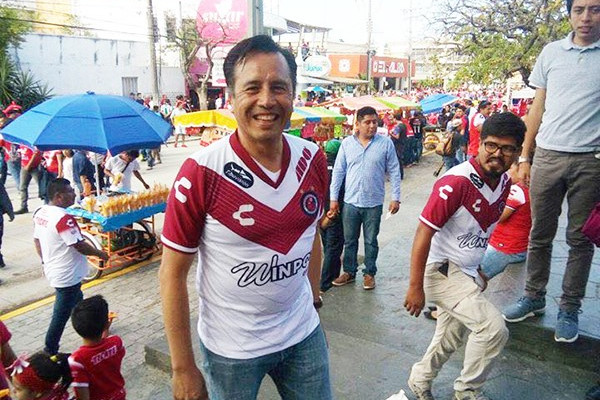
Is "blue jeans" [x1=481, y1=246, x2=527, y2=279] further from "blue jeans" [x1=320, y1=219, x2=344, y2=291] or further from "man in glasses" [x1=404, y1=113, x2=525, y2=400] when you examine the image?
"blue jeans" [x1=320, y1=219, x2=344, y2=291]

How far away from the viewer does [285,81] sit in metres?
1.80

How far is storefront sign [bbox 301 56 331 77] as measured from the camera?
25609 mm

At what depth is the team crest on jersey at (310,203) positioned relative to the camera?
1.85 m

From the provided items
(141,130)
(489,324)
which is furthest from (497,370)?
(141,130)

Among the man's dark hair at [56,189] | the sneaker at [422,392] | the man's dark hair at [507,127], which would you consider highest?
the man's dark hair at [507,127]

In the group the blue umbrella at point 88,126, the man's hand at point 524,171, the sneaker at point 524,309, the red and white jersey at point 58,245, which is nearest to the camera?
the man's hand at point 524,171

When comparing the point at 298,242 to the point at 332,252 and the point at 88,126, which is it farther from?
the point at 88,126

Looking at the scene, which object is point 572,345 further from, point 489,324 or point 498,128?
point 498,128

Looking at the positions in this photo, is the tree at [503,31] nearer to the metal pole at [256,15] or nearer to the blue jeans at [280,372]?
the metal pole at [256,15]

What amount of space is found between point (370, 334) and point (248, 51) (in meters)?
2.96

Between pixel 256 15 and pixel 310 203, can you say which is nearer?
pixel 310 203

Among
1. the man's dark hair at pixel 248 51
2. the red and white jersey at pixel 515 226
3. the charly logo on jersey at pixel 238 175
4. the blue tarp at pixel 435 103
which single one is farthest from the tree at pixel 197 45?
the charly logo on jersey at pixel 238 175

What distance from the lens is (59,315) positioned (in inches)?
169

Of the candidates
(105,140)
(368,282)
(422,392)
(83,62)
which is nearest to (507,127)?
(422,392)
